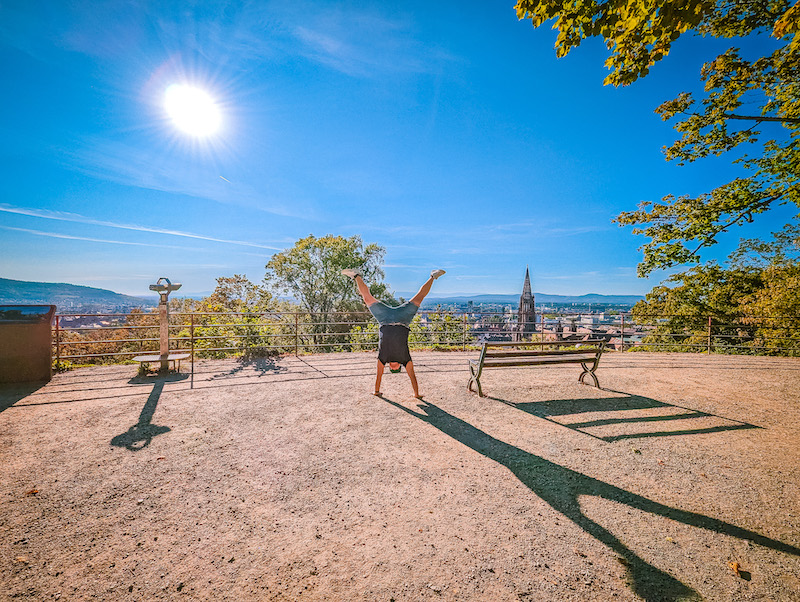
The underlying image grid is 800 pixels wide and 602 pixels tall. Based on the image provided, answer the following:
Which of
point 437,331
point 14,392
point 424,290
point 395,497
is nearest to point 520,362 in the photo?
point 424,290

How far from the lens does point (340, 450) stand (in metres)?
3.55

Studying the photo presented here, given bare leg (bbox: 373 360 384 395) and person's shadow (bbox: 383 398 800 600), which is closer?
person's shadow (bbox: 383 398 800 600)

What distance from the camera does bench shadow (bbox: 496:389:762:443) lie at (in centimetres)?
412

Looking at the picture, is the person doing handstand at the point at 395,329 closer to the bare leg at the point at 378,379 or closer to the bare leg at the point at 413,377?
the bare leg at the point at 413,377

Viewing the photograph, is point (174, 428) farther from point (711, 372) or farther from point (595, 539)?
point (711, 372)

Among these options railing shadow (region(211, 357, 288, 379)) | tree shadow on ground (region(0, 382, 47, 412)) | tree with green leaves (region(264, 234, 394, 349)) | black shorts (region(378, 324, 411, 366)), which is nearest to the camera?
tree shadow on ground (region(0, 382, 47, 412))

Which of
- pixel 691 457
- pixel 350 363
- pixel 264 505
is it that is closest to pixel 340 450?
pixel 264 505

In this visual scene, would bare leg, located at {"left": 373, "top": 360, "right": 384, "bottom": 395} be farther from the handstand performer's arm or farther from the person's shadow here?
the person's shadow

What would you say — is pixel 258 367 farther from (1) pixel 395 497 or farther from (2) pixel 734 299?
(2) pixel 734 299

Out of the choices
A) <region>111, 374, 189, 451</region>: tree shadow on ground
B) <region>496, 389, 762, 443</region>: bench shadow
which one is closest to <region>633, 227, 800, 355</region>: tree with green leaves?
<region>496, 389, 762, 443</region>: bench shadow

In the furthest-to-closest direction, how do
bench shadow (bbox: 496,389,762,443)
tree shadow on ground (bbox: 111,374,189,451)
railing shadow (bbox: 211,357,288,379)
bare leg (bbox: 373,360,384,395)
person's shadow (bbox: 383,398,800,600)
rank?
railing shadow (bbox: 211,357,288,379) < bare leg (bbox: 373,360,384,395) < bench shadow (bbox: 496,389,762,443) < tree shadow on ground (bbox: 111,374,189,451) < person's shadow (bbox: 383,398,800,600)

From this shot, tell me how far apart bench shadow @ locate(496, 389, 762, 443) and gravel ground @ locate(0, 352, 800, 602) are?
4cm

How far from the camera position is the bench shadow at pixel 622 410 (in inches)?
162

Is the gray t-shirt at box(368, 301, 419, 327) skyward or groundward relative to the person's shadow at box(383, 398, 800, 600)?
skyward
